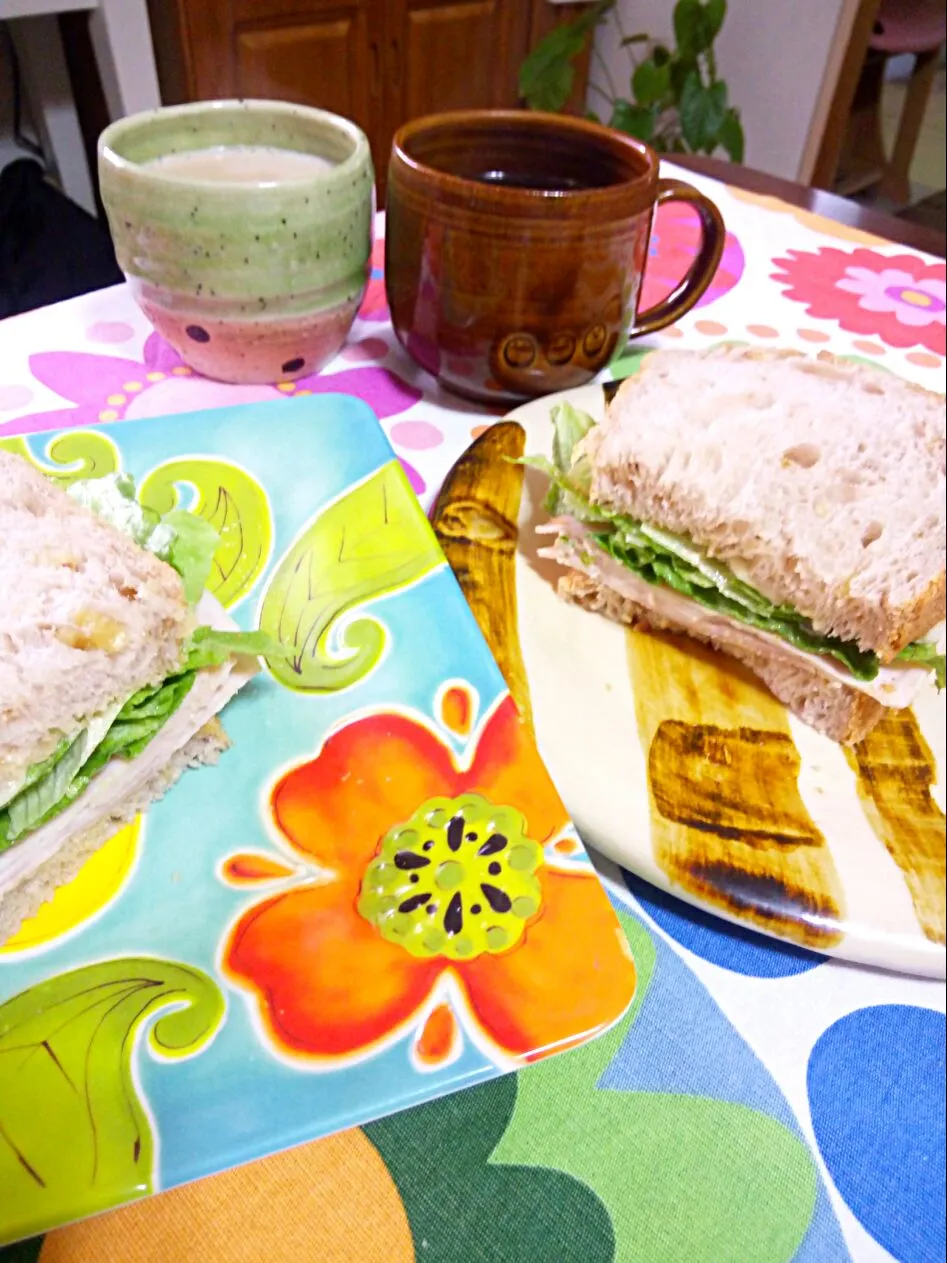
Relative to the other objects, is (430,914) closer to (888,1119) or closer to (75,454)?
(888,1119)

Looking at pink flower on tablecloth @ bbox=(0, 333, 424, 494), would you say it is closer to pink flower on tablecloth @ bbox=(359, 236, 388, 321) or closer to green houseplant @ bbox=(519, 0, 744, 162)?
pink flower on tablecloth @ bbox=(359, 236, 388, 321)

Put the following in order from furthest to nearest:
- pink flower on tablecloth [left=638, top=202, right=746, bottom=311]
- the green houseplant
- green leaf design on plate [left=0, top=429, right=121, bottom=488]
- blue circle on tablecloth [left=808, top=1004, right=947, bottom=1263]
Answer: the green houseplant → pink flower on tablecloth [left=638, top=202, right=746, bottom=311] → green leaf design on plate [left=0, top=429, right=121, bottom=488] → blue circle on tablecloth [left=808, top=1004, right=947, bottom=1263]

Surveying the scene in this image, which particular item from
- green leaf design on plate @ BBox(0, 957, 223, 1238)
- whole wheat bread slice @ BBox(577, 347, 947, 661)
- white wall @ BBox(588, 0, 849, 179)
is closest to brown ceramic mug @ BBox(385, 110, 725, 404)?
whole wheat bread slice @ BBox(577, 347, 947, 661)

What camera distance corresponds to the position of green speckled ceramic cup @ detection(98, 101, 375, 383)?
3.33ft

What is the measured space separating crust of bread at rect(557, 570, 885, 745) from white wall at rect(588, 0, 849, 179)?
3737 mm

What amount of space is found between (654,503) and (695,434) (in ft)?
0.32

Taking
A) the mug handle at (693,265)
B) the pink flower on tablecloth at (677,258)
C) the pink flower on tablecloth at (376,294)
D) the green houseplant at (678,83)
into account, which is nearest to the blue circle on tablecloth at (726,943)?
the mug handle at (693,265)

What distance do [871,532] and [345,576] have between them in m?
0.52

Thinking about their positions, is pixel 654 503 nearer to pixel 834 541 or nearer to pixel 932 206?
pixel 834 541

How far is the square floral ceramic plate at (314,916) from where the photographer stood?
0.55 m

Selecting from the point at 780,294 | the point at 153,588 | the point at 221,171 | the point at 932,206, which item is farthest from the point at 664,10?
the point at 153,588

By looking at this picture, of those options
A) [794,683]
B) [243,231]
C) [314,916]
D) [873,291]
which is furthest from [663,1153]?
[873,291]

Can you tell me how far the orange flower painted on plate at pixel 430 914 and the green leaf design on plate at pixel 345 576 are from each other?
0.32 ft

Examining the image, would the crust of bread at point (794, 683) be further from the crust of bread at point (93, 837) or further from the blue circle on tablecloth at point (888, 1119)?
the crust of bread at point (93, 837)
